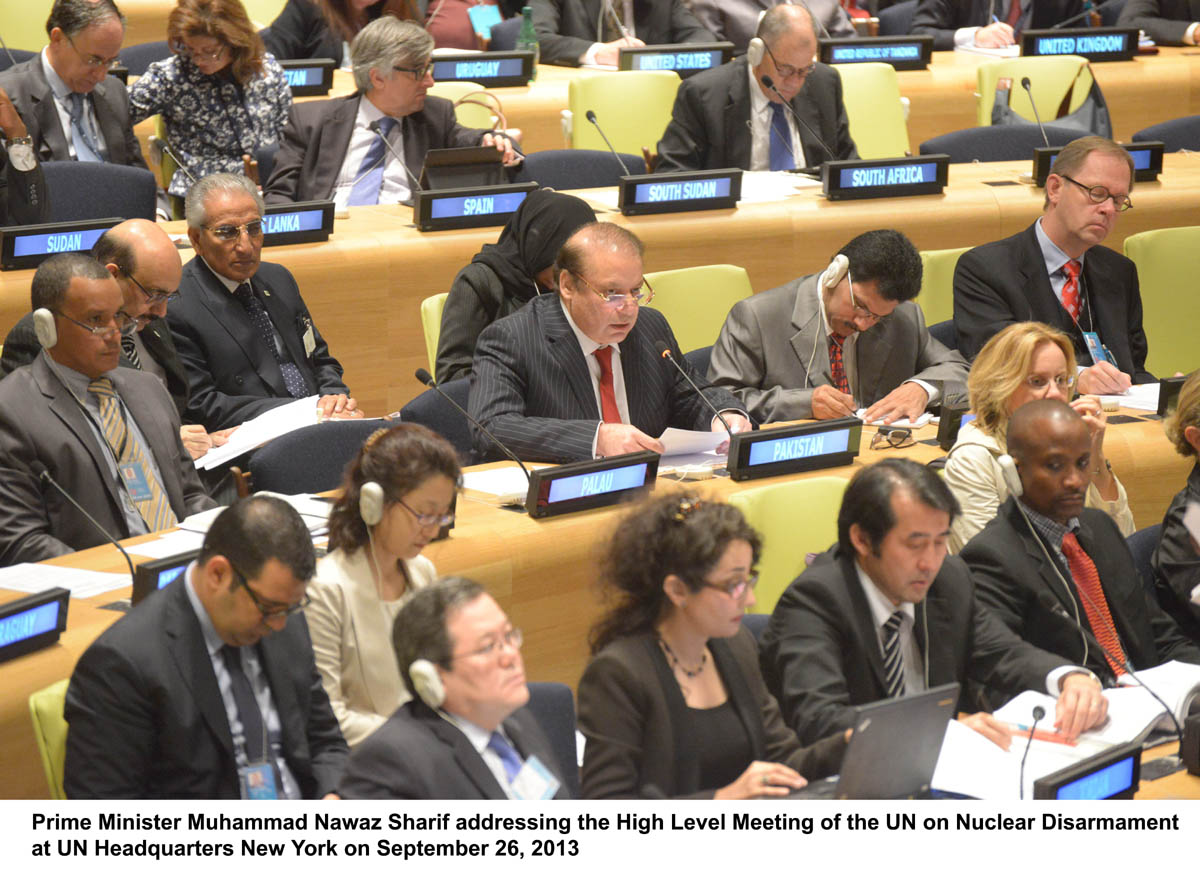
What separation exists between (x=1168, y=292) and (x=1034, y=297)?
727mm

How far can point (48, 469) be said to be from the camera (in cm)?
327

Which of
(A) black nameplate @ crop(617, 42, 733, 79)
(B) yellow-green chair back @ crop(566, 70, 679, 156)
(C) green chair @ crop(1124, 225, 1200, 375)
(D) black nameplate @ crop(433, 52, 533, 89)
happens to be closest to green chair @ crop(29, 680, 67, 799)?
(C) green chair @ crop(1124, 225, 1200, 375)

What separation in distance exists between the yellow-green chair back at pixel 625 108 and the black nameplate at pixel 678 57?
1.02ft

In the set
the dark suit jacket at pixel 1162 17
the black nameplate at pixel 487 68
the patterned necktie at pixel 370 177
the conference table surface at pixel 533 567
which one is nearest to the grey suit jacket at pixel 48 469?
the conference table surface at pixel 533 567

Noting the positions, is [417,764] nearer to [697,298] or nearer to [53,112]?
[697,298]

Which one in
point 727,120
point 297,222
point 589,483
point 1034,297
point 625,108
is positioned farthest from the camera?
point 625,108

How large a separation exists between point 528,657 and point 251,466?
2.43 feet

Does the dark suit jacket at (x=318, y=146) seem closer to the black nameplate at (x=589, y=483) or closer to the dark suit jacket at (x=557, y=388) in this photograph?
the dark suit jacket at (x=557, y=388)

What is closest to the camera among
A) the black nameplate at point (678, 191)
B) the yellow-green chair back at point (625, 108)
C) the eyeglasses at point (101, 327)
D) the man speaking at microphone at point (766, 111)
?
the eyeglasses at point (101, 327)

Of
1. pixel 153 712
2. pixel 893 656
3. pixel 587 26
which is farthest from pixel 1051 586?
pixel 587 26

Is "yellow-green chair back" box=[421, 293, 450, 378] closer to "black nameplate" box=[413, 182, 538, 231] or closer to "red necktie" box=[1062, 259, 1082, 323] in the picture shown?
"black nameplate" box=[413, 182, 538, 231]

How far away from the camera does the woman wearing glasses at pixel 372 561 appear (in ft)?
8.84
